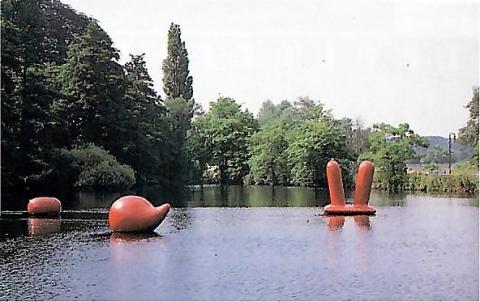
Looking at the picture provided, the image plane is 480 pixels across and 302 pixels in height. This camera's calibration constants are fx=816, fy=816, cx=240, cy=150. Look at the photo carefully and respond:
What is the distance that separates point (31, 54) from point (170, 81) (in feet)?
59.2

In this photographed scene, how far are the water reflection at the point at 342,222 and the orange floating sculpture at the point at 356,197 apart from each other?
591mm

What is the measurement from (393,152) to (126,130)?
43.5ft

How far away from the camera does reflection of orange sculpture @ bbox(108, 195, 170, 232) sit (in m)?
14.7

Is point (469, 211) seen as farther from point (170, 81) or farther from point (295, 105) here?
point (295, 105)

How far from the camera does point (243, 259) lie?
11.4 m

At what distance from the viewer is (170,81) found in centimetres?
4988

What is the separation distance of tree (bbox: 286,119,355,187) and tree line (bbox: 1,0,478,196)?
63 millimetres

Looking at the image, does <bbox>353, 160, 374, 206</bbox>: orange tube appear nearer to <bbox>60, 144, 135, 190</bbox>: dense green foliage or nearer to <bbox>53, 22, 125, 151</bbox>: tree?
<bbox>60, 144, 135, 190</bbox>: dense green foliage

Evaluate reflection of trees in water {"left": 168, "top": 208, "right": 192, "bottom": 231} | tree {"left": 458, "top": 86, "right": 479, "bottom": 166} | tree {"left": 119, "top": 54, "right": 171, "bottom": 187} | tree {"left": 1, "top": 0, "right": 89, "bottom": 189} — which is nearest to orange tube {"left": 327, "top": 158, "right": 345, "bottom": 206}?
reflection of trees in water {"left": 168, "top": 208, "right": 192, "bottom": 231}

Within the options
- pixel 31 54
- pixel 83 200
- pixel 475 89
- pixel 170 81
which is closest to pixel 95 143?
pixel 31 54

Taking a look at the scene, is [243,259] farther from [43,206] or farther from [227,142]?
[227,142]

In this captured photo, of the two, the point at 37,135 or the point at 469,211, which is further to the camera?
the point at 37,135

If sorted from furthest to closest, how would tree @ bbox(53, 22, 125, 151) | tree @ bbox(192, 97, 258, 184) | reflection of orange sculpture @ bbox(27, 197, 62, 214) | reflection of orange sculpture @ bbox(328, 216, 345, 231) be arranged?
1. tree @ bbox(192, 97, 258, 184)
2. tree @ bbox(53, 22, 125, 151)
3. reflection of orange sculpture @ bbox(27, 197, 62, 214)
4. reflection of orange sculpture @ bbox(328, 216, 345, 231)

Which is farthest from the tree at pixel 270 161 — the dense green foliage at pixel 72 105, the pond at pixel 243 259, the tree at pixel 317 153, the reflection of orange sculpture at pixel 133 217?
the reflection of orange sculpture at pixel 133 217
